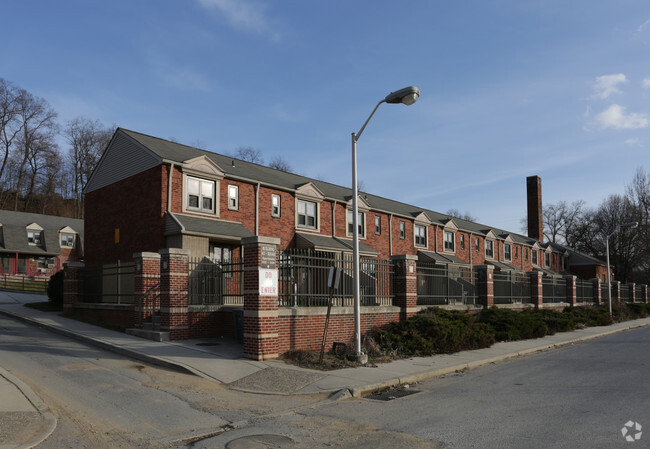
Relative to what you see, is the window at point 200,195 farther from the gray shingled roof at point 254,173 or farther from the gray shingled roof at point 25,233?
the gray shingled roof at point 25,233

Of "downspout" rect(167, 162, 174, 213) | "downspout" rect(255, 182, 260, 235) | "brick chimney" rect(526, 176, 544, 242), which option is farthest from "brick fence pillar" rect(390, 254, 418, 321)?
"brick chimney" rect(526, 176, 544, 242)

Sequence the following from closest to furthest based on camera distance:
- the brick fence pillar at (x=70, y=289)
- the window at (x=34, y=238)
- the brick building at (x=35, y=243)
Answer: the brick fence pillar at (x=70, y=289) < the brick building at (x=35, y=243) < the window at (x=34, y=238)

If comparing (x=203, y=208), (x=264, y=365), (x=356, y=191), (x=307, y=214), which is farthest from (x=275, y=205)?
(x=264, y=365)

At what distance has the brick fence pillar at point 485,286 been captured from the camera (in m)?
21.7

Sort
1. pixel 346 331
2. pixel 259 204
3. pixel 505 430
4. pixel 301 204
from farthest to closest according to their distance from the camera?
1. pixel 301 204
2. pixel 259 204
3. pixel 346 331
4. pixel 505 430

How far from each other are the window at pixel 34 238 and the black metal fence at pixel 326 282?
44820 millimetres

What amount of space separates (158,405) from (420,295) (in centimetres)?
1152

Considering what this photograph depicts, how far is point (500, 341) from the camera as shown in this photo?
744 inches

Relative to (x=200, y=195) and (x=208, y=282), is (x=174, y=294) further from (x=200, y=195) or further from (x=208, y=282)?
(x=200, y=195)

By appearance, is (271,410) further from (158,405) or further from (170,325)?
(170,325)

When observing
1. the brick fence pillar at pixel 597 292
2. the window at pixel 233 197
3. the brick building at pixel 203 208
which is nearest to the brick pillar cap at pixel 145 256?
the brick building at pixel 203 208

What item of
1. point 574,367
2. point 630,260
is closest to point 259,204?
point 574,367

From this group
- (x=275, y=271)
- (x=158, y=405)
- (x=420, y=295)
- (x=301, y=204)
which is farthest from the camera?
(x=301, y=204)

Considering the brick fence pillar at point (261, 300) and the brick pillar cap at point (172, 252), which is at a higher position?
the brick pillar cap at point (172, 252)
